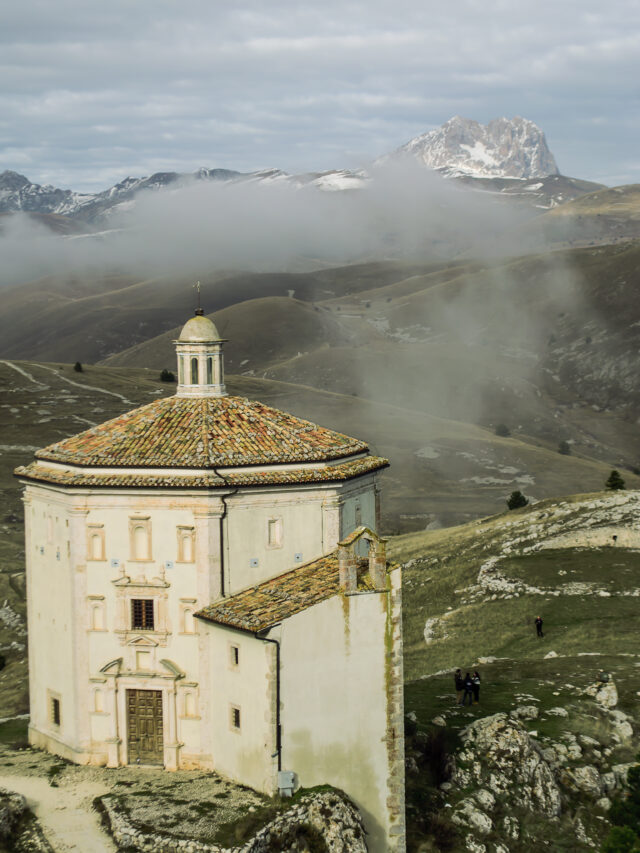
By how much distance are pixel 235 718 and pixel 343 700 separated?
162 inches

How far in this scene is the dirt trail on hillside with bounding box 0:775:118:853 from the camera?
109 ft

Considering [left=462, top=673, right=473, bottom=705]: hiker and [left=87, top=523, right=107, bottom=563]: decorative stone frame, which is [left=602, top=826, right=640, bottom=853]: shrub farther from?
[left=87, top=523, right=107, bottom=563]: decorative stone frame

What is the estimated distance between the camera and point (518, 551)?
75.2 metres

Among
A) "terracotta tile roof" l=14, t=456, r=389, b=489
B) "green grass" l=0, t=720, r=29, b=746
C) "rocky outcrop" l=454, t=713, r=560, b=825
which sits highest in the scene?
"terracotta tile roof" l=14, t=456, r=389, b=489

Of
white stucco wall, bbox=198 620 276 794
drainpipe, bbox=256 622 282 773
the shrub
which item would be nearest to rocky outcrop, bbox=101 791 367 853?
drainpipe, bbox=256 622 282 773

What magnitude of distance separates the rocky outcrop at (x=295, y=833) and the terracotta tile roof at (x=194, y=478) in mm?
10810

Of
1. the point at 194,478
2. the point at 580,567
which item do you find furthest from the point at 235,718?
the point at 580,567

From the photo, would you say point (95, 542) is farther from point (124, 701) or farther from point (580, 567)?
point (580, 567)

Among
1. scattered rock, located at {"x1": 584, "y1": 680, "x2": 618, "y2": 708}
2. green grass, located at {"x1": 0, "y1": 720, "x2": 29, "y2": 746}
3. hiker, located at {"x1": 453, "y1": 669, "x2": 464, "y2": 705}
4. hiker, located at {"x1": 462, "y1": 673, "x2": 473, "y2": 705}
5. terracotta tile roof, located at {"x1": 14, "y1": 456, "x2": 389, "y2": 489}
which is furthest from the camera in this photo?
hiker, located at {"x1": 453, "y1": 669, "x2": 464, "y2": 705}

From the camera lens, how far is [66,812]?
35.3 metres

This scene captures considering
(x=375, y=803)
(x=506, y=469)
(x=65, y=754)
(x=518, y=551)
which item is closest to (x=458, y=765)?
(x=375, y=803)

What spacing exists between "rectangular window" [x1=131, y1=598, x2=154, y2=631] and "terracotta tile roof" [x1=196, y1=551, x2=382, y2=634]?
210 cm

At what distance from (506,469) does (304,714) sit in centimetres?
13650

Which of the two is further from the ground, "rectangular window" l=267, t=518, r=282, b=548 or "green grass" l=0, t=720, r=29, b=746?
"rectangular window" l=267, t=518, r=282, b=548
